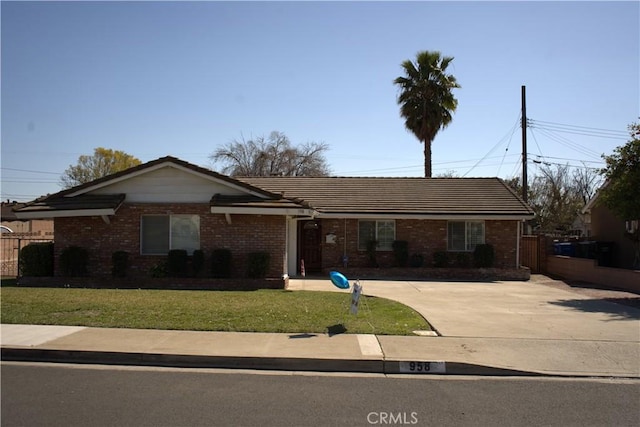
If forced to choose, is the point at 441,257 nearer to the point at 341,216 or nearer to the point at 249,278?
the point at 341,216

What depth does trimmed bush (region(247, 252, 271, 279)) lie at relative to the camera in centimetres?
1612

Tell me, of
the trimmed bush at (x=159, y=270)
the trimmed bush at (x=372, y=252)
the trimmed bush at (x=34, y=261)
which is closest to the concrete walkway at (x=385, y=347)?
the trimmed bush at (x=159, y=270)

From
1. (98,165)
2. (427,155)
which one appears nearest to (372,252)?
(427,155)

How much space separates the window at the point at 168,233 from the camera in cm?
1709

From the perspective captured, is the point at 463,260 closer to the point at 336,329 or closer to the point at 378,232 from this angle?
the point at 378,232

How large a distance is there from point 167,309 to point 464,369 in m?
6.27

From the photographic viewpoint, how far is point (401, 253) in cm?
2147

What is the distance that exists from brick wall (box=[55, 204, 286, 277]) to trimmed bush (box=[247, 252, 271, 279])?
0.40 m

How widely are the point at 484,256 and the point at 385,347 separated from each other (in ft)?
45.9

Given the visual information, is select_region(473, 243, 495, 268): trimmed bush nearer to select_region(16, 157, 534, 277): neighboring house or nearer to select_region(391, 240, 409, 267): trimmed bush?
select_region(391, 240, 409, 267): trimmed bush

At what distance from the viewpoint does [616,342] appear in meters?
9.37

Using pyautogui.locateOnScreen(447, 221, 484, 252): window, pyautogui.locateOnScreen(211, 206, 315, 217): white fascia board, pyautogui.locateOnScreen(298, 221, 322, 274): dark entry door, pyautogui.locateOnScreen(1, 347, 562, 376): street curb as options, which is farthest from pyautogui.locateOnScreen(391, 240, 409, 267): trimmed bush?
pyautogui.locateOnScreen(1, 347, 562, 376): street curb

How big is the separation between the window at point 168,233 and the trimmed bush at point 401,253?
8046 mm

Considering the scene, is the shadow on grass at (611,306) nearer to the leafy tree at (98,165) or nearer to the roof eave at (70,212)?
the roof eave at (70,212)
